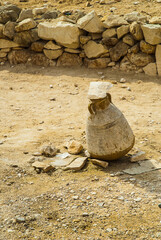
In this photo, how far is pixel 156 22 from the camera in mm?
8578

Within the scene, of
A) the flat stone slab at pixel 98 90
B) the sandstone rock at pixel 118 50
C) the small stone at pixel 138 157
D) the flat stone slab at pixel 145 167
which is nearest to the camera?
the flat stone slab at pixel 98 90

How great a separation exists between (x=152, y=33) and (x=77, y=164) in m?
4.69

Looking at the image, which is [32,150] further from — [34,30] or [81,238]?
[34,30]

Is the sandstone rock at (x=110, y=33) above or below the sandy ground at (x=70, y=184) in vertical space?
above

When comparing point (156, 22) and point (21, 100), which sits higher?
point (156, 22)

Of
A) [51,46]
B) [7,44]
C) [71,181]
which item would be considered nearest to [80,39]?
[51,46]

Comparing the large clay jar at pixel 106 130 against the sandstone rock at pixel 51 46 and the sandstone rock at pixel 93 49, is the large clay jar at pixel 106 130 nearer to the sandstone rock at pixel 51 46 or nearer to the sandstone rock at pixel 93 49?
the sandstone rock at pixel 93 49

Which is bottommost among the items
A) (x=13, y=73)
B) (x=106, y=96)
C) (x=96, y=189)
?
(x=13, y=73)

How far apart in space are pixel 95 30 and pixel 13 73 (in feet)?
8.56

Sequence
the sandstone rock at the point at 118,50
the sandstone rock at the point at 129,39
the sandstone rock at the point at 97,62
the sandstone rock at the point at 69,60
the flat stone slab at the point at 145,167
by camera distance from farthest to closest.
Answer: the sandstone rock at the point at 69,60, the sandstone rock at the point at 97,62, the sandstone rock at the point at 118,50, the sandstone rock at the point at 129,39, the flat stone slab at the point at 145,167

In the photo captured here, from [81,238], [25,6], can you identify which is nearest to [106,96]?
[81,238]

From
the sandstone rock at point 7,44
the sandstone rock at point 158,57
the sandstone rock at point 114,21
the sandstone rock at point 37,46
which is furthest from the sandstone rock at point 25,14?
the sandstone rock at point 158,57

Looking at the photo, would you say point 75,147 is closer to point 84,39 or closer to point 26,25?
point 84,39

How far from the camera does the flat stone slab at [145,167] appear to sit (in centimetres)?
492
